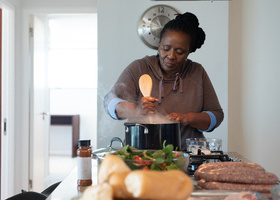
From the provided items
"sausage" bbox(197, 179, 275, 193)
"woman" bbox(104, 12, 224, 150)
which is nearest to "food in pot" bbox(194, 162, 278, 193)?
"sausage" bbox(197, 179, 275, 193)

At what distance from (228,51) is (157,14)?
0.62 m

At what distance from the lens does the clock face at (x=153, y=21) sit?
2.62m

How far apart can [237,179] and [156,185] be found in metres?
0.39

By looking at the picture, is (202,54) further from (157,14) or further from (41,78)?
(41,78)

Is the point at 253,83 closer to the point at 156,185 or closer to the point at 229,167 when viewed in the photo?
the point at 229,167

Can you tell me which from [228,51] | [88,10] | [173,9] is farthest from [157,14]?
[88,10]

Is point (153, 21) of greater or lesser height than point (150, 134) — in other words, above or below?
above

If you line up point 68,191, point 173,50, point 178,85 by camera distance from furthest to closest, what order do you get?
1. point 178,85
2. point 173,50
3. point 68,191

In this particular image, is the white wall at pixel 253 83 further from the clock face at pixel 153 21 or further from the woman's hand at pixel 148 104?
the woman's hand at pixel 148 104

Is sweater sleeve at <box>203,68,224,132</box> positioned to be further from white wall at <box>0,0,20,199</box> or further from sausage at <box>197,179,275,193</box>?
white wall at <box>0,0,20,199</box>

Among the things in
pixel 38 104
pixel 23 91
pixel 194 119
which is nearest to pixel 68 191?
pixel 194 119

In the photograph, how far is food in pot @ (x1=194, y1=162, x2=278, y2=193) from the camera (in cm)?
76

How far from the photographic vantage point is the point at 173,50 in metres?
1.90

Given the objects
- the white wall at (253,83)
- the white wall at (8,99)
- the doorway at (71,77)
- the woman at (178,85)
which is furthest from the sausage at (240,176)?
the doorway at (71,77)
